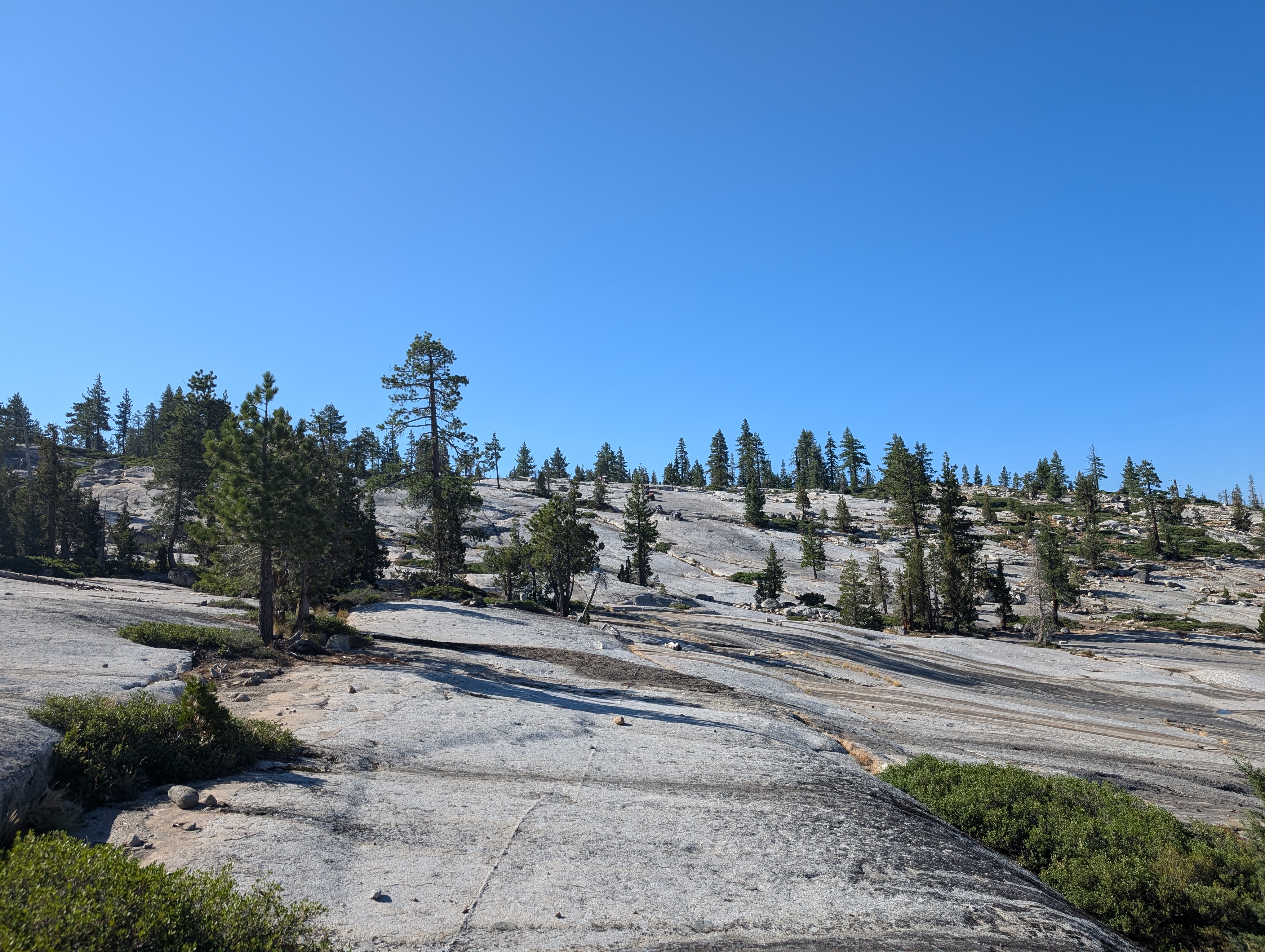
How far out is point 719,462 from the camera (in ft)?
520

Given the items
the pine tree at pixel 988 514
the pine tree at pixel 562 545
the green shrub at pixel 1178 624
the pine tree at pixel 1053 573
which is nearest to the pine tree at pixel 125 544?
the pine tree at pixel 562 545

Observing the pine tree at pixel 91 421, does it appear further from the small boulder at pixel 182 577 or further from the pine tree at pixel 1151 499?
the pine tree at pixel 1151 499

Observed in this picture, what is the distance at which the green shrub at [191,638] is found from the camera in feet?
62.8

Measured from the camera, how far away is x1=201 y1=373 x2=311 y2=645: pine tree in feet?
70.5

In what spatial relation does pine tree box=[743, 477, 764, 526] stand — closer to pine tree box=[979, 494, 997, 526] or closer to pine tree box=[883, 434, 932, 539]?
pine tree box=[883, 434, 932, 539]

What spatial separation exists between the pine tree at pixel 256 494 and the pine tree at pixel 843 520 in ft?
321

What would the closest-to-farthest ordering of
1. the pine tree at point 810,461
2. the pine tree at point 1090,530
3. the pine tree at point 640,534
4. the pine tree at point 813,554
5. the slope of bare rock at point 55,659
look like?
the slope of bare rock at point 55,659 < the pine tree at point 640,534 < the pine tree at point 813,554 < the pine tree at point 1090,530 < the pine tree at point 810,461

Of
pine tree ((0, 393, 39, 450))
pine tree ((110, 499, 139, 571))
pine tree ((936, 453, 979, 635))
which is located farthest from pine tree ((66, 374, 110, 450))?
pine tree ((936, 453, 979, 635))

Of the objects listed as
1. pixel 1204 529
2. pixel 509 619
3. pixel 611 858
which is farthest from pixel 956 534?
pixel 1204 529

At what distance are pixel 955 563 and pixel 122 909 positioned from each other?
65301 millimetres

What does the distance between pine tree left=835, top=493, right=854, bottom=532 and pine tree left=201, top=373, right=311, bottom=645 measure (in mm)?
97801

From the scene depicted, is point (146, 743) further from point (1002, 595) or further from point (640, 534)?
point (1002, 595)

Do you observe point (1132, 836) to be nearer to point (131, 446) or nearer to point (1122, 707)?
point (1122, 707)

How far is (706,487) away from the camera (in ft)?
492
